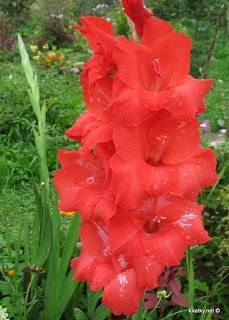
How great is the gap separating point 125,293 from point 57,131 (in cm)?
341

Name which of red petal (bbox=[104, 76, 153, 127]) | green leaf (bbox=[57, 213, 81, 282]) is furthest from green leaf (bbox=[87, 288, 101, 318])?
red petal (bbox=[104, 76, 153, 127])

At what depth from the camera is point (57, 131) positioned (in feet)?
14.9

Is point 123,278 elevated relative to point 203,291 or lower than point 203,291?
elevated

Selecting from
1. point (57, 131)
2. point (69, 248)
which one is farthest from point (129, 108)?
point (57, 131)

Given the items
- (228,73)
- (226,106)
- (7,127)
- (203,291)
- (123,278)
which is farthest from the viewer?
(228,73)

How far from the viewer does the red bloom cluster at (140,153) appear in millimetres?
1114

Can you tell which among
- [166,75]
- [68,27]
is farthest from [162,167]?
[68,27]

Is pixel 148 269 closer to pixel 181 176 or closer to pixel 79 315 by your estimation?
pixel 181 176

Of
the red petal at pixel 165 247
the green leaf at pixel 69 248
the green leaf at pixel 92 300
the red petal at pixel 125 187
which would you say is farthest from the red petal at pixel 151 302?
the red petal at pixel 125 187

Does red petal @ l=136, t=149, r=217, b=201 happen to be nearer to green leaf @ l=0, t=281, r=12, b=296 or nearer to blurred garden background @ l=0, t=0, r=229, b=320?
blurred garden background @ l=0, t=0, r=229, b=320

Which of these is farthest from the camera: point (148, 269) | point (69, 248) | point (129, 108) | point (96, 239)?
point (69, 248)

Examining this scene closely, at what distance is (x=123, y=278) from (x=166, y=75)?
49 centimetres

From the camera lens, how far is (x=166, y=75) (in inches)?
46.0

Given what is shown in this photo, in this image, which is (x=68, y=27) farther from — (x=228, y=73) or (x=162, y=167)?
(x=162, y=167)
